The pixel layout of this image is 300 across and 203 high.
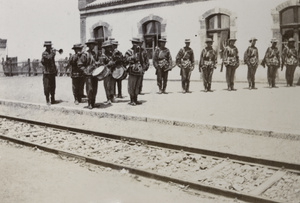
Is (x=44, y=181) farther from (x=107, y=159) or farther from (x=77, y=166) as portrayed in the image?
(x=107, y=159)

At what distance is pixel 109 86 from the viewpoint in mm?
11602

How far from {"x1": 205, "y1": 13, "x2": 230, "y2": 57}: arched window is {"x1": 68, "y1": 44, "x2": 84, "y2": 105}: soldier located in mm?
7957

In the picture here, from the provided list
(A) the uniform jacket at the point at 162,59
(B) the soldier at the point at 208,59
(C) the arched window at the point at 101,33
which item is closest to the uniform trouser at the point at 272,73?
(B) the soldier at the point at 208,59

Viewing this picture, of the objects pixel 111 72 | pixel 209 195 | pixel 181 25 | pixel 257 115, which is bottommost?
pixel 209 195

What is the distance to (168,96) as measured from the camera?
12.6m

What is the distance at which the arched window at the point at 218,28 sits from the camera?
55.4 ft

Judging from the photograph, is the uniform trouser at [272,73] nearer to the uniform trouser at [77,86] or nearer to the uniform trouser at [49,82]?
the uniform trouser at [77,86]

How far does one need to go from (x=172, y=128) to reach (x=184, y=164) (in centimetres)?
248

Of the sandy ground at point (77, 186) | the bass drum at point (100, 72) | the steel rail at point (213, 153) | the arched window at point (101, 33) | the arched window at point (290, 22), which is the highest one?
the arched window at point (101, 33)

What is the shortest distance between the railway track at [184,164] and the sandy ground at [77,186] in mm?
169

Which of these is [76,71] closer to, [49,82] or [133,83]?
[49,82]

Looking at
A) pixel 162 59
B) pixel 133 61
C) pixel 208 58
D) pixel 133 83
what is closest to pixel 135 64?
pixel 133 61

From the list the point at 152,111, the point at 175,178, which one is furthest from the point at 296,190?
the point at 152,111

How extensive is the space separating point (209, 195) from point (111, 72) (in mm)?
7479
